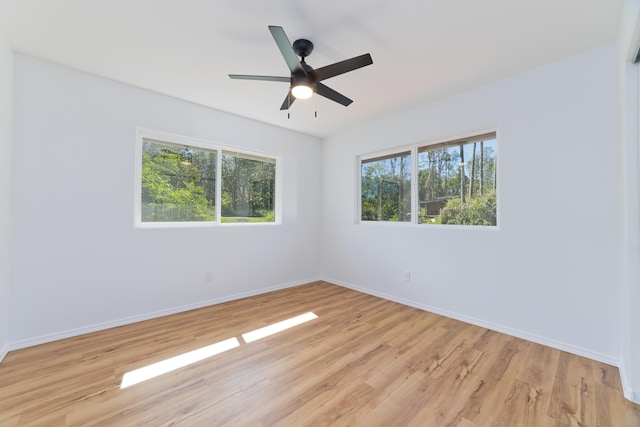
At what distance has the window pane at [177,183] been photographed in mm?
2986

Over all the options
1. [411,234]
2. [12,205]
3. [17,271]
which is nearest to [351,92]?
[411,234]

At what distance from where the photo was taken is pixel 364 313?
3.05 m

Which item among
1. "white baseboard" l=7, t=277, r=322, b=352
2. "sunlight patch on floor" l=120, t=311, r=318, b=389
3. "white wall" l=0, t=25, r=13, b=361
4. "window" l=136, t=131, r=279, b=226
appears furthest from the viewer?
"window" l=136, t=131, r=279, b=226

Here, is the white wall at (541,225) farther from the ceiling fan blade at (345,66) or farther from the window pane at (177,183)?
the window pane at (177,183)

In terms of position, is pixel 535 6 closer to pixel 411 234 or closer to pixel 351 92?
pixel 351 92

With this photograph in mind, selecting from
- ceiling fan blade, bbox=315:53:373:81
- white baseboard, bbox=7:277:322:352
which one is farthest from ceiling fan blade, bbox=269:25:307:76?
white baseboard, bbox=7:277:322:352

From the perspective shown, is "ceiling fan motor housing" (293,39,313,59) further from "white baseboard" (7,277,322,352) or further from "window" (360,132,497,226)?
"white baseboard" (7,277,322,352)

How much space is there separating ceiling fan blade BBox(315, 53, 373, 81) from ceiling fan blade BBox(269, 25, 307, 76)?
134 millimetres

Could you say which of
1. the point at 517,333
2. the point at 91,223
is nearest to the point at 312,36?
the point at 91,223

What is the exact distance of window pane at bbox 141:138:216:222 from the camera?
9.80ft

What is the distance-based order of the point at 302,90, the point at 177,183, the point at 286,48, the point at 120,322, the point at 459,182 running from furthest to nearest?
the point at 177,183
the point at 459,182
the point at 120,322
the point at 302,90
the point at 286,48

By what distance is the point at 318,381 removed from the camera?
1.81 meters

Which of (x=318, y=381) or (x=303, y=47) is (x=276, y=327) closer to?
(x=318, y=381)

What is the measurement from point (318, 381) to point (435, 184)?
2541 millimetres
